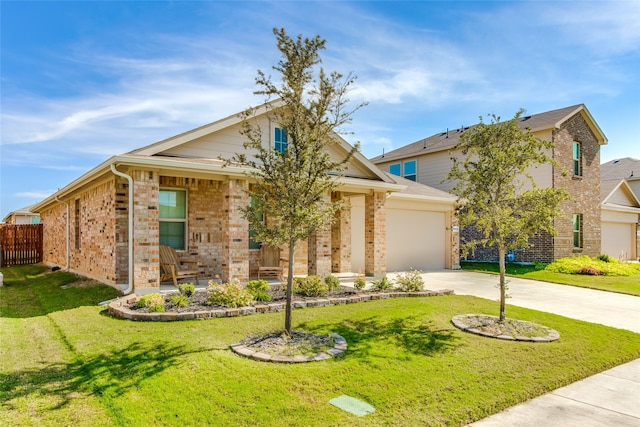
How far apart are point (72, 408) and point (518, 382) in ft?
14.7

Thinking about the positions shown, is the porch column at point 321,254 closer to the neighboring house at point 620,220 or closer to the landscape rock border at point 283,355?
the landscape rock border at point 283,355

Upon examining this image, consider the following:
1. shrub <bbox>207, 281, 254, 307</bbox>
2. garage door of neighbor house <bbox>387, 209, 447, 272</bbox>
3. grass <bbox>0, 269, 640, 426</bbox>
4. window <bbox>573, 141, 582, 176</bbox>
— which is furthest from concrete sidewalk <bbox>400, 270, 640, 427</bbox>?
window <bbox>573, 141, 582, 176</bbox>

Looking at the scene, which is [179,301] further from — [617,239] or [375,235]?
[617,239]

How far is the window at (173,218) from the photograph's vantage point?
10234 millimetres

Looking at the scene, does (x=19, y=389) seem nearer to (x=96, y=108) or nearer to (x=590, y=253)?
(x=96, y=108)

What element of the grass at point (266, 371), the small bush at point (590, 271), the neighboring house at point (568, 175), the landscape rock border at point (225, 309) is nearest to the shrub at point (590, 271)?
the small bush at point (590, 271)

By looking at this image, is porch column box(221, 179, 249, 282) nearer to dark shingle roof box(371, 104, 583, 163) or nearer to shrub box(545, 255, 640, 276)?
dark shingle roof box(371, 104, 583, 163)

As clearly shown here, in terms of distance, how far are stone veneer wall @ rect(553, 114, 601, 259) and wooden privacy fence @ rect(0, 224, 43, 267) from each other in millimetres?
24352

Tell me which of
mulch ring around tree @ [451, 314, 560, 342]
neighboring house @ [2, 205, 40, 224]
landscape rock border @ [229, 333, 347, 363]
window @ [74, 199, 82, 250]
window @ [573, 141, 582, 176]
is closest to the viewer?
landscape rock border @ [229, 333, 347, 363]

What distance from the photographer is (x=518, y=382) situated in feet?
14.3

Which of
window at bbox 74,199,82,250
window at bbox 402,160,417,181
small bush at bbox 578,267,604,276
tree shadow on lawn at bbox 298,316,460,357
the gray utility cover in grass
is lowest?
small bush at bbox 578,267,604,276

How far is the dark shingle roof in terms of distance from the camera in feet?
56.1

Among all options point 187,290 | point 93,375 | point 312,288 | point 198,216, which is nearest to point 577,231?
point 312,288

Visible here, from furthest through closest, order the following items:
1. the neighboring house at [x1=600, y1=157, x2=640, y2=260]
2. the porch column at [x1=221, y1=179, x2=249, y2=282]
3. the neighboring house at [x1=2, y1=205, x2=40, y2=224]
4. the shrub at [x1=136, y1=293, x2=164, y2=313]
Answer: the neighboring house at [x1=2, y1=205, x2=40, y2=224], the neighboring house at [x1=600, y1=157, x2=640, y2=260], the porch column at [x1=221, y1=179, x2=249, y2=282], the shrub at [x1=136, y1=293, x2=164, y2=313]
